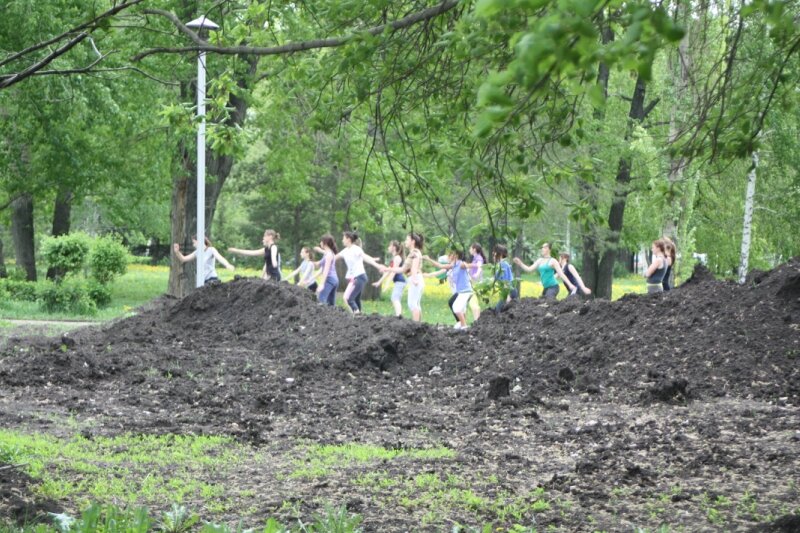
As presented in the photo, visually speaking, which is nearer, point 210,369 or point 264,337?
point 210,369

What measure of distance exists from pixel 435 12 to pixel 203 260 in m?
15.3

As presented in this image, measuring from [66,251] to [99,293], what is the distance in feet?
4.70

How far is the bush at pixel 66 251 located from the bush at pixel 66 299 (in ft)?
5.42

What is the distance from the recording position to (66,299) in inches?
895

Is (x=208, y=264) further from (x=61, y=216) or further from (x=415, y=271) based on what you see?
(x=61, y=216)

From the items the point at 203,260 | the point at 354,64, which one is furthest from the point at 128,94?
the point at 354,64

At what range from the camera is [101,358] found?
11977 mm

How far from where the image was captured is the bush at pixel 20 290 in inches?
936

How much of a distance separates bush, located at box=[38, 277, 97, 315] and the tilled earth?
23.2 ft

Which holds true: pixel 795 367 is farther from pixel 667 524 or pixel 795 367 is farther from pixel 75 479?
pixel 75 479

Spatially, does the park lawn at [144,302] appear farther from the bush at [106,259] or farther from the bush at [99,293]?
the bush at [106,259]

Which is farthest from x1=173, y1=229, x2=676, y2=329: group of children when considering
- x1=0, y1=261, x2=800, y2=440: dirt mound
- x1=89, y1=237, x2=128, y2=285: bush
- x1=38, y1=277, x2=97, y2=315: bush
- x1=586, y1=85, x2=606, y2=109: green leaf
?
x1=586, y1=85, x2=606, y2=109: green leaf

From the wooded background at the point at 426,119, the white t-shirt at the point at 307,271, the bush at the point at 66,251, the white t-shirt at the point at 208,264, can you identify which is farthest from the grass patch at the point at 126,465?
the bush at the point at 66,251

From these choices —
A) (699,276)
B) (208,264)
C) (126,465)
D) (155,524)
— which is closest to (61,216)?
(208,264)
